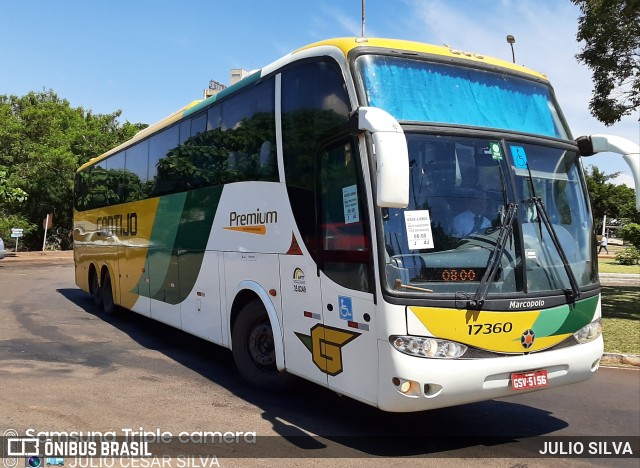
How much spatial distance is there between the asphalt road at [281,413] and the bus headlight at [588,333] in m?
0.93

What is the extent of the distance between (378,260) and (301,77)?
2225 mm

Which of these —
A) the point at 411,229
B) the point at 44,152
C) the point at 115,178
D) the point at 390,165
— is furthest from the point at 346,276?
the point at 44,152

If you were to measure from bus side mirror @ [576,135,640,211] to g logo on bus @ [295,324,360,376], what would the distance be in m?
2.79

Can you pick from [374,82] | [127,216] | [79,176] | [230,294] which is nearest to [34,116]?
[79,176]

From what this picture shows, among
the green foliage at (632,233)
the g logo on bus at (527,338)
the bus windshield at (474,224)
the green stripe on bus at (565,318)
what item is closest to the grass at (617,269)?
the green foliage at (632,233)

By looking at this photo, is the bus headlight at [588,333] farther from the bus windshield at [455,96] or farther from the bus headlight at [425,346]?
the bus windshield at [455,96]

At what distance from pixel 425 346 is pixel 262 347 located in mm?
2641

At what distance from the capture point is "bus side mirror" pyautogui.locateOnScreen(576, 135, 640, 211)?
5.06m

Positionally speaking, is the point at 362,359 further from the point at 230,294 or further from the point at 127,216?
the point at 127,216

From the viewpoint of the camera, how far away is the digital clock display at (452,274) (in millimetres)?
4465

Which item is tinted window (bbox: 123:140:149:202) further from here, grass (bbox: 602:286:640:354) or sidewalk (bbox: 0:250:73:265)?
sidewalk (bbox: 0:250:73:265)

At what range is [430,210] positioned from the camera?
15.1 ft

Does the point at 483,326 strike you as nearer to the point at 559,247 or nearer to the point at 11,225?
the point at 559,247

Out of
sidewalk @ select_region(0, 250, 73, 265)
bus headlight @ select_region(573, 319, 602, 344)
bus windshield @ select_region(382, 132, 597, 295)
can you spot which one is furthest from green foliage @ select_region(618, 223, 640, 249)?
sidewalk @ select_region(0, 250, 73, 265)
